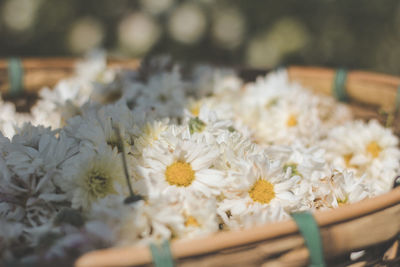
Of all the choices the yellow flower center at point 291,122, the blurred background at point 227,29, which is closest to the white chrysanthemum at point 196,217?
the yellow flower center at point 291,122

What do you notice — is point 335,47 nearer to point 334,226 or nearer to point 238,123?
point 238,123

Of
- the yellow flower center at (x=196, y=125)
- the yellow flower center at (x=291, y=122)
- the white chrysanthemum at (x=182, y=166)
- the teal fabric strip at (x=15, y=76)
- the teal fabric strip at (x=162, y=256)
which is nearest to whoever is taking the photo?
the teal fabric strip at (x=162, y=256)

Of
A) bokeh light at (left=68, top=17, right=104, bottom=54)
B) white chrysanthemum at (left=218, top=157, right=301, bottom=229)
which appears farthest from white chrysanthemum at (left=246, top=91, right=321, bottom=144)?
bokeh light at (left=68, top=17, right=104, bottom=54)

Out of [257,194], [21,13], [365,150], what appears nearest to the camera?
[257,194]

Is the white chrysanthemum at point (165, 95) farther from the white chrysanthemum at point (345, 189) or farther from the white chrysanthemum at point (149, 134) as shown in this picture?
the white chrysanthemum at point (345, 189)

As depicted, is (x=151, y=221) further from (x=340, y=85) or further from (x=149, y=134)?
(x=340, y=85)

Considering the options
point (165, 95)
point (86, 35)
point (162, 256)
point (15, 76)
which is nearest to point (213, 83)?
point (165, 95)

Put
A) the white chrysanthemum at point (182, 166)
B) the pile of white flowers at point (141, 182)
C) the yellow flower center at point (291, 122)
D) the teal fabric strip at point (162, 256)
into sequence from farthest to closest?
the yellow flower center at point (291, 122)
the white chrysanthemum at point (182, 166)
the pile of white flowers at point (141, 182)
the teal fabric strip at point (162, 256)
